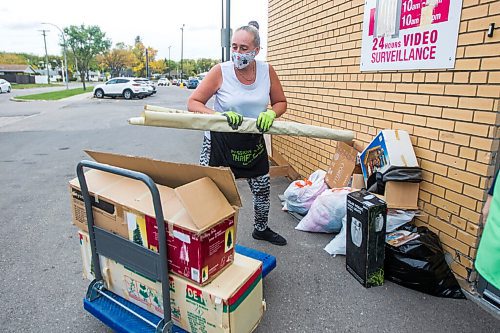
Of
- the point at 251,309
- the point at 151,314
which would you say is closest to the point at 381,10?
the point at 251,309

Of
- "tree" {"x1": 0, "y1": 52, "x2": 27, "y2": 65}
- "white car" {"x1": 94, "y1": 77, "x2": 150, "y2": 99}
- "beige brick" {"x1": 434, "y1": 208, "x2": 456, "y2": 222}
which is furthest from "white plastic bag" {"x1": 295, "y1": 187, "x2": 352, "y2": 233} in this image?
"tree" {"x1": 0, "y1": 52, "x2": 27, "y2": 65}

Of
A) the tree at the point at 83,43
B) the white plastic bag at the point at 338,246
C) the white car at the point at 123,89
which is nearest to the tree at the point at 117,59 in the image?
the tree at the point at 83,43

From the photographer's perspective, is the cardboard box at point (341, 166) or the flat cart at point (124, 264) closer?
the flat cart at point (124, 264)

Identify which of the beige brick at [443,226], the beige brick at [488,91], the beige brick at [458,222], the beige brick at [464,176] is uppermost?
the beige brick at [488,91]

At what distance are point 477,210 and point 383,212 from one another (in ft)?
1.98

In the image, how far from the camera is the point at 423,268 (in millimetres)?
2637

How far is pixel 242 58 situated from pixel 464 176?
1772mm

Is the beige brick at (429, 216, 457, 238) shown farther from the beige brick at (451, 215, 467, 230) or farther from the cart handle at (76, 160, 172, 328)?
the cart handle at (76, 160, 172, 328)

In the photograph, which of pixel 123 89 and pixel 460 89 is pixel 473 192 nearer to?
pixel 460 89

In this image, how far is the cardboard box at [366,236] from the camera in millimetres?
2634

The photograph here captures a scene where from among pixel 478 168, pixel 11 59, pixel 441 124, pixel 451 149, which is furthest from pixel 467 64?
pixel 11 59

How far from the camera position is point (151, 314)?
208 cm

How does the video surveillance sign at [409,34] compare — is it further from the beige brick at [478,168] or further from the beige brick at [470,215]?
the beige brick at [470,215]

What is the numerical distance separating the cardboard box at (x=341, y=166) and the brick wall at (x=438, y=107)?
0.66ft
